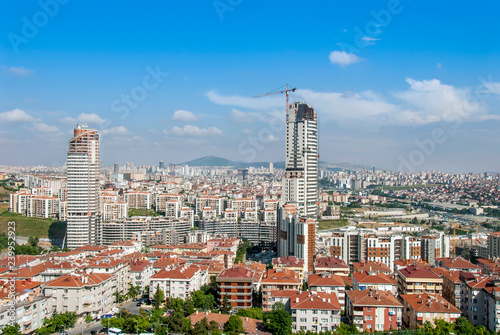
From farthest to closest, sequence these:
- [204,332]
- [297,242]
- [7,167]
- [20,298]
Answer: [7,167], [297,242], [20,298], [204,332]

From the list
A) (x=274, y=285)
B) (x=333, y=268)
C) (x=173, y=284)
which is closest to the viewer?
(x=274, y=285)

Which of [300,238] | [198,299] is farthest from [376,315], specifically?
[300,238]

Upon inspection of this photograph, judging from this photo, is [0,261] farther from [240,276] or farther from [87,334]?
[240,276]

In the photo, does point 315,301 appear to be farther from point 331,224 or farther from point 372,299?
point 331,224

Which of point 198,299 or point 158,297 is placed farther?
point 158,297

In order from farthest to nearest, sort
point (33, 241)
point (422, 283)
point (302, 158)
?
1. point (302, 158)
2. point (33, 241)
3. point (422, 283)

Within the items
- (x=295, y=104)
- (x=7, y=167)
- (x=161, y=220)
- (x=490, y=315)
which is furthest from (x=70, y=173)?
(x=7, y=167)

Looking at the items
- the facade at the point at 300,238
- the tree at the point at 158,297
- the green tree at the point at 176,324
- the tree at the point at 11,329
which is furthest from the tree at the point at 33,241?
the green tree at the point at 176,324

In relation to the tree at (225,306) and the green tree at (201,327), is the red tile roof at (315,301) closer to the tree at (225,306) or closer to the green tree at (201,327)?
the tree at (225,306)
